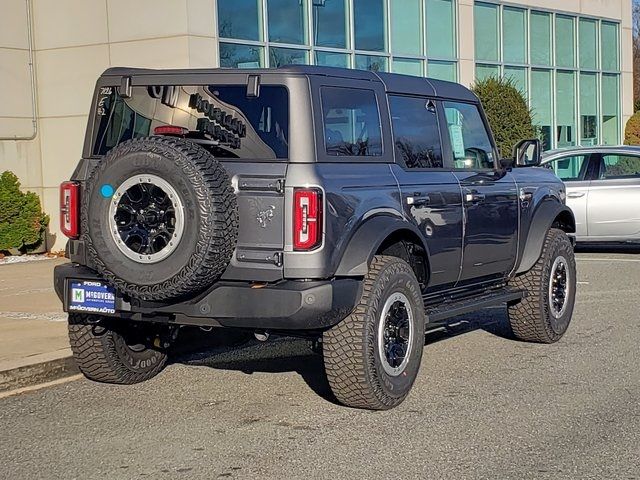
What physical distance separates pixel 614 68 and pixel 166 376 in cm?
2272

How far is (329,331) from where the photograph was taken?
6219 mm

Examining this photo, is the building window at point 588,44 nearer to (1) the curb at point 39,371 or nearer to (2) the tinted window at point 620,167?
(2) the tinted window at point 620,167

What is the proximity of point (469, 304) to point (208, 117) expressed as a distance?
8.12 feet

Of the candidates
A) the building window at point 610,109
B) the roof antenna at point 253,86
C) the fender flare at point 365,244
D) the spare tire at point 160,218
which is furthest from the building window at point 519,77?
the spare tire at point 160,218

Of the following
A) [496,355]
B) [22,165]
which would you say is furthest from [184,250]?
[22,165]

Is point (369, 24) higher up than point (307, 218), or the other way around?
point (369, 24)

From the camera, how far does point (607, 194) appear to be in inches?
593

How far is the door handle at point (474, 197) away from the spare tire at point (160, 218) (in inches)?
88.4

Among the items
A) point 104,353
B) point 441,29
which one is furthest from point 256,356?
point 441,29

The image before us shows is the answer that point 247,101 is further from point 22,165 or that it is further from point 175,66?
point 22,165

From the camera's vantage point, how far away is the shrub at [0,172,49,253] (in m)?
15.3

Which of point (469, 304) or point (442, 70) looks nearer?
point (469, 304)

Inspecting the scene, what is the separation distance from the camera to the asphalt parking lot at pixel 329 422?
5340 millimetres

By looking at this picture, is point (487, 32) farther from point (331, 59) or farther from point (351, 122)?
point (351, 122)
